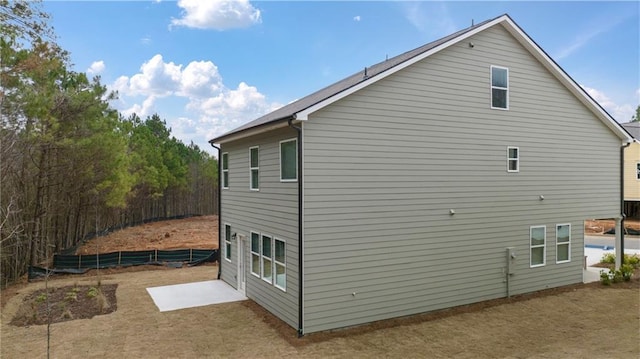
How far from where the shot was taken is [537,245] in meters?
11.1

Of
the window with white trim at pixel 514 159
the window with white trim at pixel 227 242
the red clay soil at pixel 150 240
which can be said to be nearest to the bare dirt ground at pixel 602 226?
the window with white trim at pixel 514 159

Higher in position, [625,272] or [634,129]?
[634,129]

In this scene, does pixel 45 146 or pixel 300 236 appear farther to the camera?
pixel 45 146

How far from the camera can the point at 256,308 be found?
10000mm

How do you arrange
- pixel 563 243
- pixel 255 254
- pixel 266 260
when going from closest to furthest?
pixel 266 260 → pixel 255 254 → pixel 563 243

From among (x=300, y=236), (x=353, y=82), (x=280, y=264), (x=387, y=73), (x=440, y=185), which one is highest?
(x=353, y=82)

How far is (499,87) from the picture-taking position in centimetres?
1037

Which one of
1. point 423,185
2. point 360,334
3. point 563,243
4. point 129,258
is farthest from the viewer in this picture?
point 129,258

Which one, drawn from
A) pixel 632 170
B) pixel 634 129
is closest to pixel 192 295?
pixel 632 170

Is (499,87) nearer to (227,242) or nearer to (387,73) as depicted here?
(387,73)

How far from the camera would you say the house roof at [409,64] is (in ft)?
26.7

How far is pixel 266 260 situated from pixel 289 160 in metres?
2.92

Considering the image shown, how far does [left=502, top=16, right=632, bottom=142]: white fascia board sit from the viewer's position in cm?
1022

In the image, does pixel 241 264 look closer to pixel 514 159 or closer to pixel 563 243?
pixel 514 159
